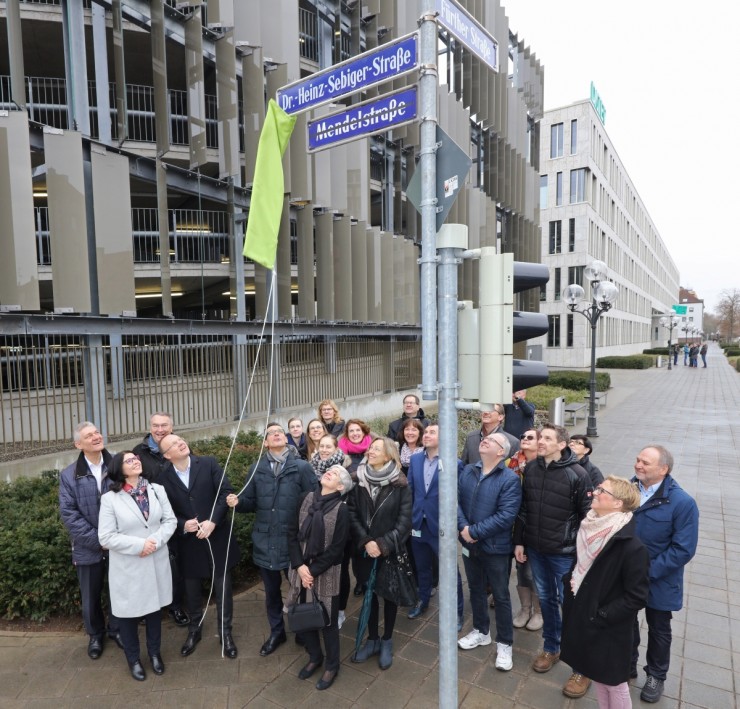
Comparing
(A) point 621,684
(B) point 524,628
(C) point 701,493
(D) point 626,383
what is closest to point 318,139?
(A) point 621,684

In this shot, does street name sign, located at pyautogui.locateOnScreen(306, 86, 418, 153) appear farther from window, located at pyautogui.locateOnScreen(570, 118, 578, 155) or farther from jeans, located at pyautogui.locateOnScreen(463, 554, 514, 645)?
window, located at pyautogui.locateOnScreen(570, 118, 578, 155)

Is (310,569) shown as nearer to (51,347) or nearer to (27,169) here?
(51,347)

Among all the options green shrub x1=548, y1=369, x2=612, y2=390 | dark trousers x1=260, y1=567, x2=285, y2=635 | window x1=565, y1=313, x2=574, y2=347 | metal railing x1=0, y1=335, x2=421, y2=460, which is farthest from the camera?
window x1=565, y1=313, x2=574, y2=347

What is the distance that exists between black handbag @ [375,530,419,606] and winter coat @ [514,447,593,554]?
3.39 ft

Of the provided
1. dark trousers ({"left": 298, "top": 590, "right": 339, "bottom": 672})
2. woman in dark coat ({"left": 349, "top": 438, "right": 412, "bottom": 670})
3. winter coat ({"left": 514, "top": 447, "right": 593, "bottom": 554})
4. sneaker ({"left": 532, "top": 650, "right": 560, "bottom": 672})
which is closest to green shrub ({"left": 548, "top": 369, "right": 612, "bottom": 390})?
winter coat ({"left": 514, "top": 447, "right": 593, "bottom": 554})

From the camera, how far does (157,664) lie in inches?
164

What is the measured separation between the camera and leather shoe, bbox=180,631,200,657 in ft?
14.4

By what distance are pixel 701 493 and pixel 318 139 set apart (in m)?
9.42

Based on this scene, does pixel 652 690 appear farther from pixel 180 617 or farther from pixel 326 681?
pixel 180 617

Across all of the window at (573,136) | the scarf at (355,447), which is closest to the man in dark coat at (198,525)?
the scarf at (355,447)

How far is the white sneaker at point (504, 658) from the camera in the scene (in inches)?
162

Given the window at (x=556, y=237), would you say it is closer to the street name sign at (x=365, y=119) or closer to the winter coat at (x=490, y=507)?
the winter coat at (x=490, y=507)

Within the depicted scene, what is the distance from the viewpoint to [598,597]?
3266 millimetres

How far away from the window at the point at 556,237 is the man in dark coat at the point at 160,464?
43589mm
